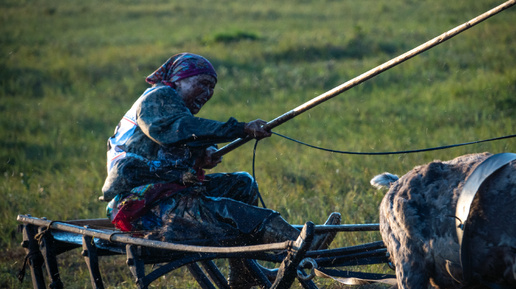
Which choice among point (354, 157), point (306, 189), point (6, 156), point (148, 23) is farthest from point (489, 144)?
point (148, 23)

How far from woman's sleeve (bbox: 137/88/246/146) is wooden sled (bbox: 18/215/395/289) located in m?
0.65

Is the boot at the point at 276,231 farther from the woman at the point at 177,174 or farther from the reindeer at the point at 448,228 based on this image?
the reindeer at the point at 448,228

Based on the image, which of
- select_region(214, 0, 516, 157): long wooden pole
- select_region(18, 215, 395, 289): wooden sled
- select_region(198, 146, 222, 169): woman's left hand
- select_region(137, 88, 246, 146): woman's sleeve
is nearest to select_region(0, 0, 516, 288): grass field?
select_region(18, 215, 395, 289): wooden sled

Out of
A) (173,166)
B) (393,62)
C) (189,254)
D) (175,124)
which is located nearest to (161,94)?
(175,124)

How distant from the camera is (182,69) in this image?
4.21 metres

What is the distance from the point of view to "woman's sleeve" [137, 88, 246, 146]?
12.5ft

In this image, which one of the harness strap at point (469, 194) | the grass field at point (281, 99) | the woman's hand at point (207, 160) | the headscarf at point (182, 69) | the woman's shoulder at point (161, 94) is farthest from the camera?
the grass field at point (281, 99)

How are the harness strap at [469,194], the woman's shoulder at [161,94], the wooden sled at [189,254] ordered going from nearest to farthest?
the harness strap at [469,194] < the wooden sled at [189,254] < the woman's shoulder at [161,94]

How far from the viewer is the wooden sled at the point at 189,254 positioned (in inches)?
132

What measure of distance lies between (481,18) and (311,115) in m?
7.85

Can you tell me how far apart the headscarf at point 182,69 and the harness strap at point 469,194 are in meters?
2.04

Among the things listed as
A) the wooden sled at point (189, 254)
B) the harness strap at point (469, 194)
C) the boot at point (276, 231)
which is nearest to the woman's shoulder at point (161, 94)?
the wooden sled at point (189, 254)

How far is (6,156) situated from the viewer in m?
9.74

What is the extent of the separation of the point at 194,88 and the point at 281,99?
768cm
